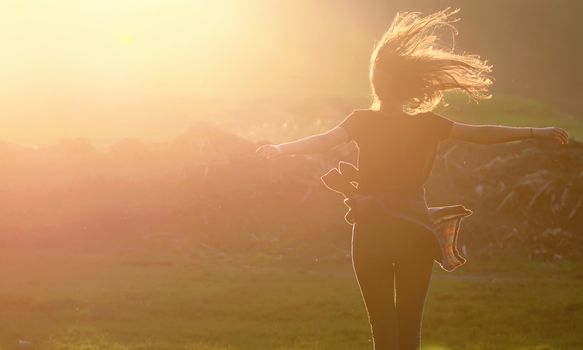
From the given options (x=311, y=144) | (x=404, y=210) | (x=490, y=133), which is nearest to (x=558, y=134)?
(x=490, y=133)

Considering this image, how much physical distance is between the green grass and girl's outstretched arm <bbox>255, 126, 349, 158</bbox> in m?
59.3

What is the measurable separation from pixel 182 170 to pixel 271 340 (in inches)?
1184

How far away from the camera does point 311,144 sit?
6.26m

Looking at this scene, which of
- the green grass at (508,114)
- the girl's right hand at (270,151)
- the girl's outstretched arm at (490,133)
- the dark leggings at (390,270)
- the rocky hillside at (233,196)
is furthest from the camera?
the green grass at (508,114)

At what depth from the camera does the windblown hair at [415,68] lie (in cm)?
617

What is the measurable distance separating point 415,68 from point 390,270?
5.13 feet

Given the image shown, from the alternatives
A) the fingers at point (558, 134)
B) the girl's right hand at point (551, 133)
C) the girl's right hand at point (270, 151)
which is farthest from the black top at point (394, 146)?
the fingers at point (558, 134)

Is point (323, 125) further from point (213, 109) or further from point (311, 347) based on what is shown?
point (311, 347)

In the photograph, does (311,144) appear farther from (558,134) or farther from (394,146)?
(558,134)

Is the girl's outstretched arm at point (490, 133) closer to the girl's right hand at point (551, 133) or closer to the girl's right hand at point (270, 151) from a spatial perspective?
the girl's right hand at point (551, 133)

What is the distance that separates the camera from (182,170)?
156 feet

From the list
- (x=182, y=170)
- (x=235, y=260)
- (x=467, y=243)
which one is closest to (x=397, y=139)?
(x=235, y=260)

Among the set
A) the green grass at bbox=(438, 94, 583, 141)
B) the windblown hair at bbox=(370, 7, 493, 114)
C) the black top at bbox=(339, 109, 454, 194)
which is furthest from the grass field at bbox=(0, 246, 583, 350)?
the green grass at bbox=(438, 94, 583, 141)

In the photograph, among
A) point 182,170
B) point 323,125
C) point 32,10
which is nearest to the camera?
point 182,170
